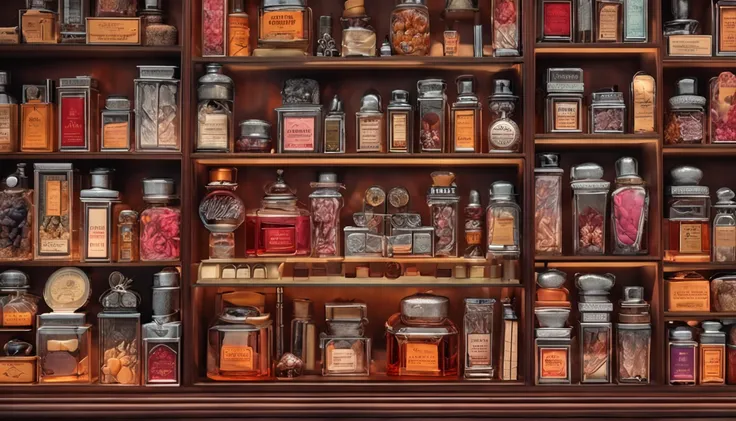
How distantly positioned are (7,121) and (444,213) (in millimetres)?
1644

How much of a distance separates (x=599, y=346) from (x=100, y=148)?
197cm

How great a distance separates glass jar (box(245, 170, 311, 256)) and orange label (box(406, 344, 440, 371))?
522 millimetres

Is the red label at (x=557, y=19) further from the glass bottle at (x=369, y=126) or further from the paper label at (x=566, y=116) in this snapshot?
the glass bottle at (x=369, y=126)

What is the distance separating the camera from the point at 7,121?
2.80 m

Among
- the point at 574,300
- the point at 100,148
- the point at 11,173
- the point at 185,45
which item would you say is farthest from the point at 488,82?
the point at 11,173

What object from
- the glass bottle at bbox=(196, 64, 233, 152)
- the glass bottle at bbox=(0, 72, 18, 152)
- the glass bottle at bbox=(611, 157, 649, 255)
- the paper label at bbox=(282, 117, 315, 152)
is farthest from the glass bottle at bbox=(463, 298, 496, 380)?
the glass bottle at bbox=(0, 72, 18, 152)

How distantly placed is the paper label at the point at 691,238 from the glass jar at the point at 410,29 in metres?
1.15

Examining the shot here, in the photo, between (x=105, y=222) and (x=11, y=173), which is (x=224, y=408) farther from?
(x=11, y=173)

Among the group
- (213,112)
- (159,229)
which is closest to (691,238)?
(213,112)

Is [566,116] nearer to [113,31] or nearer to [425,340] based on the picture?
[425,340]

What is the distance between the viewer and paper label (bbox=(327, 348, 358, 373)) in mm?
2777

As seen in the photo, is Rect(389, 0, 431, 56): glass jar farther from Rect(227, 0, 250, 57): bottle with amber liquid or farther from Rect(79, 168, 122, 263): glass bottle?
Rect(79, 168, 122, 263): glass bottle

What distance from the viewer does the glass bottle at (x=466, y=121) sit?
2.79 metres

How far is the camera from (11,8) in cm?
302
